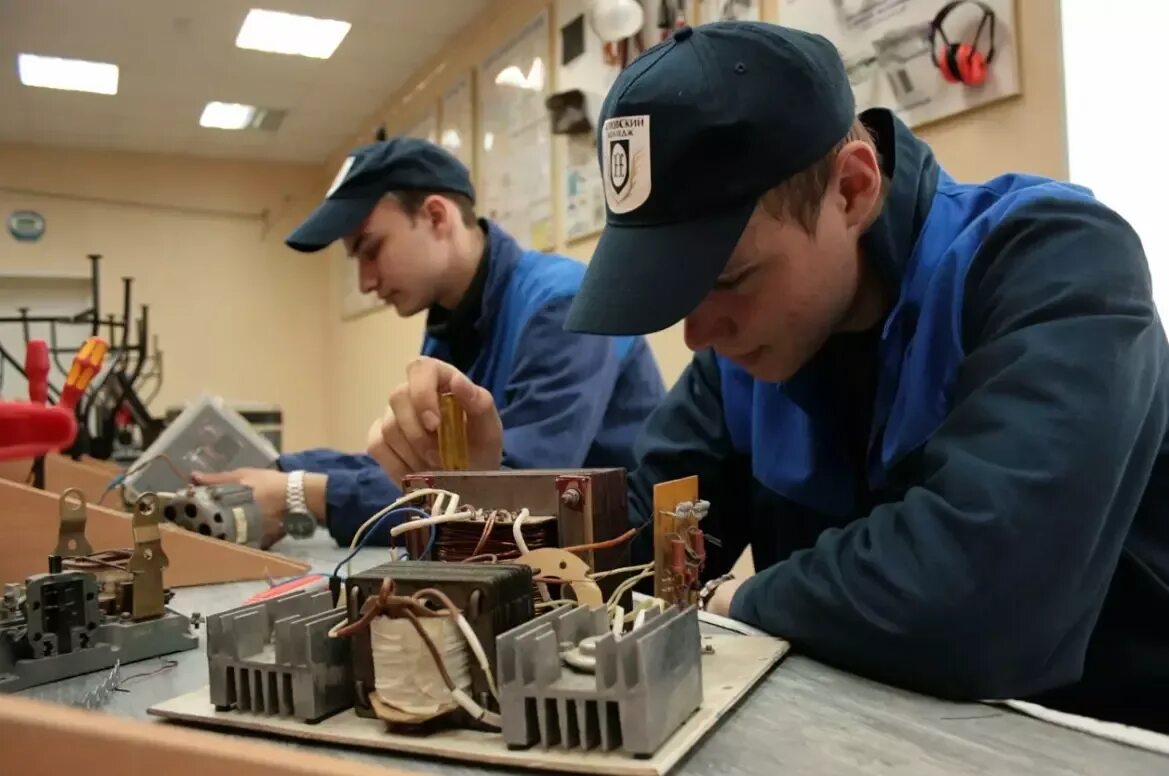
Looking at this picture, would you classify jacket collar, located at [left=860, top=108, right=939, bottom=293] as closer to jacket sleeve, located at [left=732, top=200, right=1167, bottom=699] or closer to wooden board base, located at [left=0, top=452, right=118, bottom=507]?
jacket sleeve, located at [left=732, top=200, right=1167, bottom=699]

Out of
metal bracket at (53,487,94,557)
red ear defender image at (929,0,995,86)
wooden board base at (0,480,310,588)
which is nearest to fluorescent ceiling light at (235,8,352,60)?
red ear defender image at (929,0,995,86)

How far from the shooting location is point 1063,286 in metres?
0.69

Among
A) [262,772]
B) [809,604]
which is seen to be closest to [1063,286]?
[809,604]

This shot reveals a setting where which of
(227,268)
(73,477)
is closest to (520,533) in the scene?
(73,477)

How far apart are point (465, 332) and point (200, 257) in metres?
4.32

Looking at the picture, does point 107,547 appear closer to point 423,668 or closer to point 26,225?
point 423,668

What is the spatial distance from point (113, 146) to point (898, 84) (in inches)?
189

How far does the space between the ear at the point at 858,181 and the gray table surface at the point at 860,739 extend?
371 mm

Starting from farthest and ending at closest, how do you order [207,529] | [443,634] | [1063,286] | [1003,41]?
[1003,41] → [207,529] → [1063,286] → [443,634]

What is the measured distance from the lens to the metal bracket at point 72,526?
0.90 metres

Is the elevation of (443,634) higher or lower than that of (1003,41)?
lower

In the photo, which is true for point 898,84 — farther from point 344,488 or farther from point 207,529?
point 207,529

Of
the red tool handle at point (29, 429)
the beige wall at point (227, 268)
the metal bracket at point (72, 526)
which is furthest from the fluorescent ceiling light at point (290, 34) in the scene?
the metal bracket at point (72, 526)

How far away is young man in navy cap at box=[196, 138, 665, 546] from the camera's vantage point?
148cm
